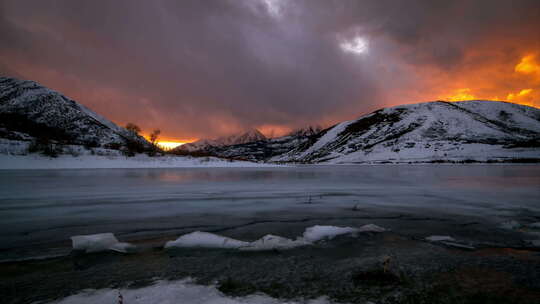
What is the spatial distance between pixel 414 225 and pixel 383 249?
1704mm

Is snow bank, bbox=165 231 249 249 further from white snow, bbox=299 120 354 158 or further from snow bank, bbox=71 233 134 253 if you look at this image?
white snow, bbox=299 120 354 158

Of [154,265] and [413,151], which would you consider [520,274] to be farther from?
[413,151]

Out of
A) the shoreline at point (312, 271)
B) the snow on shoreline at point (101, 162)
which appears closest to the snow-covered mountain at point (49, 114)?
the snow on shoreline at point (101, 162)

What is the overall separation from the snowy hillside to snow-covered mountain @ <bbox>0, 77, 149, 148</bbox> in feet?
263

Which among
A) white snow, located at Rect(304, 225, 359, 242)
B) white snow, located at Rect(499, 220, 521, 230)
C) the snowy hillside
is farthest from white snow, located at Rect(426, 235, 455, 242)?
the snowy hillside

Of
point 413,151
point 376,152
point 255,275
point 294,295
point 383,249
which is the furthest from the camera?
point 376,152

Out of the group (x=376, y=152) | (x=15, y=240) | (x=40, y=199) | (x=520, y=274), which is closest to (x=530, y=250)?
(x=520, y=274)

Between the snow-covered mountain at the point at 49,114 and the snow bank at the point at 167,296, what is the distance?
55763 millimetres

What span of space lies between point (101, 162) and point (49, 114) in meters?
51.2

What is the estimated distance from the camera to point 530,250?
297 cm

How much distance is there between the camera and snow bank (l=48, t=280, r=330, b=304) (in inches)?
66.6

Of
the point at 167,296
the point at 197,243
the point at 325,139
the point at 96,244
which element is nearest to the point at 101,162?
the point at 96,244

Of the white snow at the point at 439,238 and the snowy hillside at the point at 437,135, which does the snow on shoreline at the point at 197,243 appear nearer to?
the white snow at the point at 439,238

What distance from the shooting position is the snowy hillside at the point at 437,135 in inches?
2977
